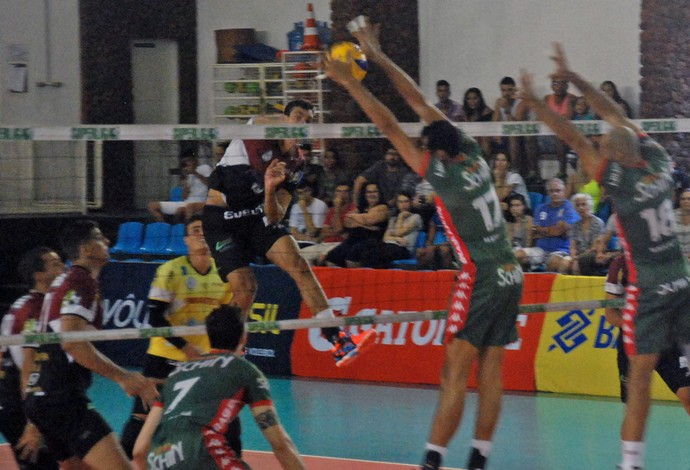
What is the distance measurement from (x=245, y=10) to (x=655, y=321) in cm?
1295

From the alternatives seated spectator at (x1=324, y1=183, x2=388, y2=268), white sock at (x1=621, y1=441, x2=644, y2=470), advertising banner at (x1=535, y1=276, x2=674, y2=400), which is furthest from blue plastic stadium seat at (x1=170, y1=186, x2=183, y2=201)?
white sock at (x1=621, y1=441, x2=644, y2=470)

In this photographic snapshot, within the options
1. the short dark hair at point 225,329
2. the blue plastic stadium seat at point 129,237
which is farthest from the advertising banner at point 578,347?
the short dark hair at point 225,329

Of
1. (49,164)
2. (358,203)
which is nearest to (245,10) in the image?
(49,164)

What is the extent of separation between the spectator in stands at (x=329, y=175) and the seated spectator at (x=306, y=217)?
514 mm

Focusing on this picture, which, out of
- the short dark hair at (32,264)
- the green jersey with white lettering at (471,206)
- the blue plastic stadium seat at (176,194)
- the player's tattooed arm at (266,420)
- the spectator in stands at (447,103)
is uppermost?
the spectator in stands at (447,103)

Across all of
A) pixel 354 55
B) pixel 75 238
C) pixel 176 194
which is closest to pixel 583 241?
pixel 354 55

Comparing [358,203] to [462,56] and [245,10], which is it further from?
[245,10]

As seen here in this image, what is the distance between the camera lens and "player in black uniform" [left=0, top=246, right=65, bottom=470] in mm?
6656

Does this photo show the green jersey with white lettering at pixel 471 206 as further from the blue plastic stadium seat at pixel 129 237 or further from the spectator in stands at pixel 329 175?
the blue plastic stadium seat at pixel 129 237

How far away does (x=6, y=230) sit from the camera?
45.7 ft

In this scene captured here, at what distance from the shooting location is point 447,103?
46.8 feet

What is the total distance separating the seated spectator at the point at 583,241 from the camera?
10.9 m

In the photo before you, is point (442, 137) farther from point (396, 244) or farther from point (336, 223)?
A: point (336, 223)

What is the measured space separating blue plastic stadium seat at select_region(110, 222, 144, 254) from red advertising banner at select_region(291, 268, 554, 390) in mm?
2601
